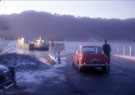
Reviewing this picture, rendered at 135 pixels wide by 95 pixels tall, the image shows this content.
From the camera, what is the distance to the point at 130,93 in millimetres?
7793

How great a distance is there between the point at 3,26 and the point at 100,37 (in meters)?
48.4

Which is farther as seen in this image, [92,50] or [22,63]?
[22,63]

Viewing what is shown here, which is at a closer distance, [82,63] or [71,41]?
[82,63]

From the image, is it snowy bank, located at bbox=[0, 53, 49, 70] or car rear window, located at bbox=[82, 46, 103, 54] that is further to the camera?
snowy bank, located at bbox=[0, 53, 49, 70]

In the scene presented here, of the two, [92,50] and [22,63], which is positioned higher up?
[92,50]

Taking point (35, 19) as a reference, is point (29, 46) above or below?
below

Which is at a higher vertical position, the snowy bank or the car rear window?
the car rear window

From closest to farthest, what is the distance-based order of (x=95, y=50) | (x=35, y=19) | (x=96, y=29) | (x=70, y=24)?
(x=95, y=50), (x=35, y=19), (x=96, y=29), (x=70, y=24)

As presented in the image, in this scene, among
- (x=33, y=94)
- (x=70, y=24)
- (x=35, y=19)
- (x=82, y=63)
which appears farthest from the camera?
(x=70, y=24)

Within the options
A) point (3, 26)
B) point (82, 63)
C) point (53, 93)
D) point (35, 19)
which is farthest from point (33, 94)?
point (35, 19)

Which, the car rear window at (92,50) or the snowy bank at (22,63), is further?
the snowy bank at (22,63)

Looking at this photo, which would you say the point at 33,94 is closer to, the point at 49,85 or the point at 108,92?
the point at 49,85

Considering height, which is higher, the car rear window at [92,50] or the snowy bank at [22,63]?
the car rear window at [92,50]

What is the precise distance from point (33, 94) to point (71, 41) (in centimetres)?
5958
